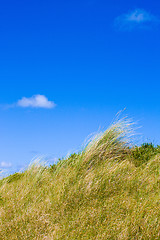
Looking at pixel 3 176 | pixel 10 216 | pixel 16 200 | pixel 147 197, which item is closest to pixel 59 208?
pixel 10 216

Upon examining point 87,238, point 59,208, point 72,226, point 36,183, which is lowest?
point 87,238

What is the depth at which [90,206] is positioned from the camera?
4867mm

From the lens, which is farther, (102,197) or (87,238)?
(102,197)

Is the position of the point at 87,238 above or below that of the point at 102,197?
below

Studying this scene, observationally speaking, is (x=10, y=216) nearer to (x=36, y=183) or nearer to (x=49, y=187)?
(x=49, y=187)

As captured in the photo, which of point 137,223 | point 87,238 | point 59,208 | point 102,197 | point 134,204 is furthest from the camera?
point 102,197

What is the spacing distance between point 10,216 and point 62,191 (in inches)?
45.5

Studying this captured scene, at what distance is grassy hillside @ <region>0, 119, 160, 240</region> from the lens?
12.6 ft

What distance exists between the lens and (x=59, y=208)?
488 cm

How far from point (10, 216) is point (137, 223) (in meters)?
2.42

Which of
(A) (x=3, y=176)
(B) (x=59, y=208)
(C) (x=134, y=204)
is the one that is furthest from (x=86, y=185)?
(A) (x=3, y=176)

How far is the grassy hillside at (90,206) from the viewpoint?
3836 mm

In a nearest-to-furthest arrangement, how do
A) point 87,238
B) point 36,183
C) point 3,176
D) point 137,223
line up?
point 87,238, point 137,223, point 36,183, point 3,176

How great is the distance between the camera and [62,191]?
546 cm
